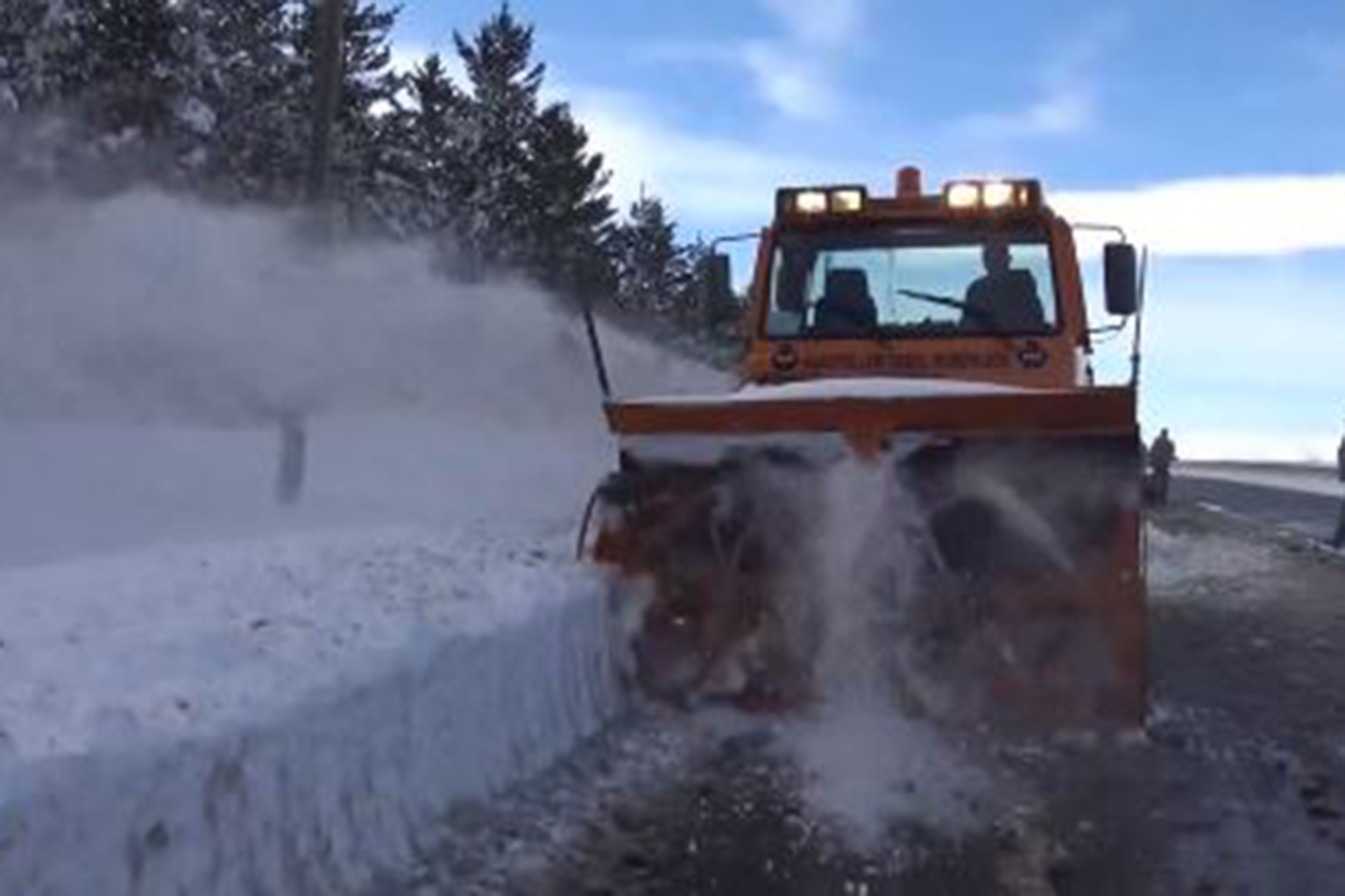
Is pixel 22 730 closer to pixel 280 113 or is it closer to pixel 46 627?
pixel 46 627

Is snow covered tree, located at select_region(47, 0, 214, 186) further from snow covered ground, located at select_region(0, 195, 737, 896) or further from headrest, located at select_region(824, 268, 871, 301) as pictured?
headrest, located at select_region(824, 268, 871, 301)

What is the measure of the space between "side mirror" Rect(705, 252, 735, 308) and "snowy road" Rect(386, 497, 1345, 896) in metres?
3.20

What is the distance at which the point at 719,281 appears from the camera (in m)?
11.0

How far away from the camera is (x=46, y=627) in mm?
6094

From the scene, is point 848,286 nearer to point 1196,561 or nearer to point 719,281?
point 719,281

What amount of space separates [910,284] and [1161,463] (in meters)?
17.2

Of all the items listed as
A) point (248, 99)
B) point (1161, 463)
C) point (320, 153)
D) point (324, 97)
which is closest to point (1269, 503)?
point (1161, 463)

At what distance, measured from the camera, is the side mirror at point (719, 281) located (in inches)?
427

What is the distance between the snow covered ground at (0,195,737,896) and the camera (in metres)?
4.94

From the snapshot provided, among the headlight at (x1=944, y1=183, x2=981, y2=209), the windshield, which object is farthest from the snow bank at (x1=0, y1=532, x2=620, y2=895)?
the headlight at (x1=944, y1=183, x2=981, y2=209)

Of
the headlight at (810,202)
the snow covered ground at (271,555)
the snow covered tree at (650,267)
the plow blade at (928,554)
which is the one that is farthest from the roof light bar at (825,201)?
the snow covered tree at (650,267)

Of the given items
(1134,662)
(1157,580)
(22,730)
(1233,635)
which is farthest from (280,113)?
(22,730)

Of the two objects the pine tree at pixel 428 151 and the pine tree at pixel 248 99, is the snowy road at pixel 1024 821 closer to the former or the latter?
the pine tree at pixel 248 99

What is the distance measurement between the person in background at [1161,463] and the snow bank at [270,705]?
1896 centimetres
